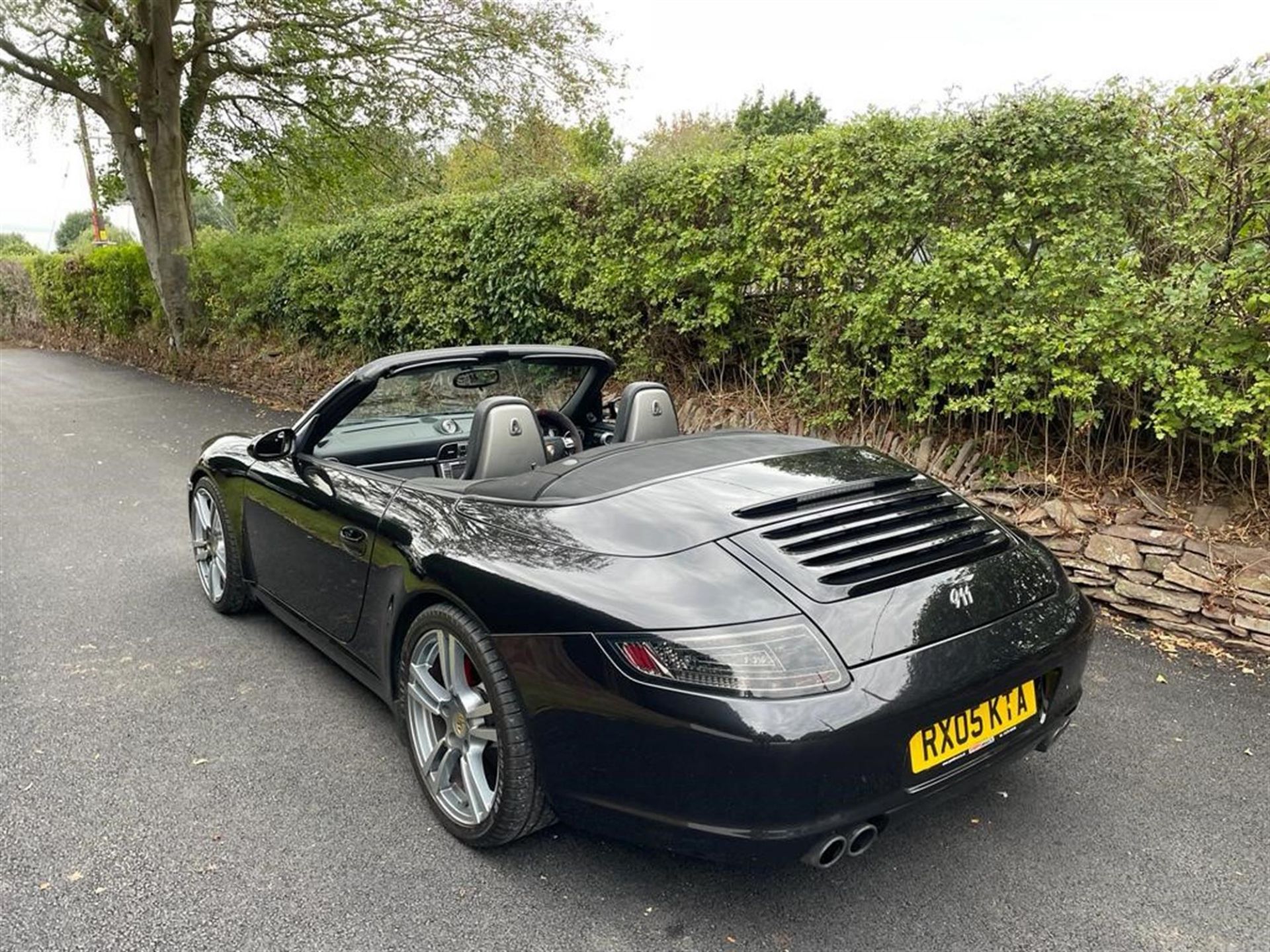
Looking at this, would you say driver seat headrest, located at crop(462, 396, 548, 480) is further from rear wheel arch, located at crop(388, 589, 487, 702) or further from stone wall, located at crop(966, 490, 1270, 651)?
stone wall, located at crop(966, 490, 1270, 651)

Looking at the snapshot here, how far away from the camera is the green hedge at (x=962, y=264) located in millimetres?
3988

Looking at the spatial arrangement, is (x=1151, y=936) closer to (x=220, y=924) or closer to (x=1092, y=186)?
(x=220, y=924)

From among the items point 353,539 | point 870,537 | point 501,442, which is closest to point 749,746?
point 870,537

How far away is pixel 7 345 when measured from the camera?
2117cm

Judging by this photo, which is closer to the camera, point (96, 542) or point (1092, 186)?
point (1092, 186)

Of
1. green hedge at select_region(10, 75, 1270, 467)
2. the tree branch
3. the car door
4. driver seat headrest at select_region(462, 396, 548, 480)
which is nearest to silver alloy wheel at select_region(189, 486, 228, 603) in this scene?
the car door

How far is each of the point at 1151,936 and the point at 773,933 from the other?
93cm

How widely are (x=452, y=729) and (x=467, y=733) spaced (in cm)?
8

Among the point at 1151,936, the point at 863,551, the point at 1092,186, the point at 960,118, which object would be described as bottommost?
the point at 1151,936

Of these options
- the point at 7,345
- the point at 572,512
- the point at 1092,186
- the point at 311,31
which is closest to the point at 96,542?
the point at 572,512

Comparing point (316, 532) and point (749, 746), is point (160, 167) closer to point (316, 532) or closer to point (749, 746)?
point (316, 532)

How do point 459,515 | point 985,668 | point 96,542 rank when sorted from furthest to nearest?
point 96,542, point 459,515, point 985,668

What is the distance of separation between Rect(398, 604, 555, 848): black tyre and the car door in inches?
18.8

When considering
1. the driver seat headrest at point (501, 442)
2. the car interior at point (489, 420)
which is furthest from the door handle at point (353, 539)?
the driver seat headrest at point (501, 442)
